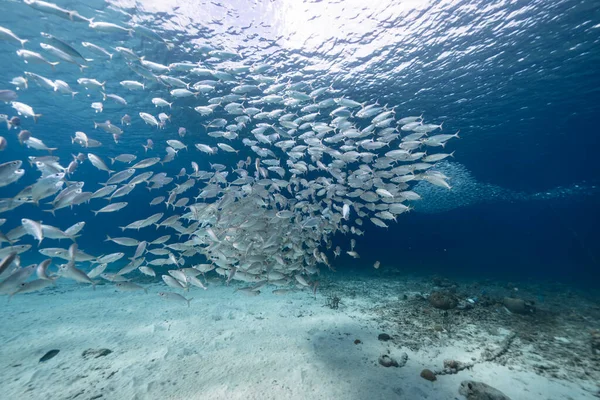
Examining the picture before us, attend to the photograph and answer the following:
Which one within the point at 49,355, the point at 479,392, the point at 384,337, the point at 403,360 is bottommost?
the point at 49,355

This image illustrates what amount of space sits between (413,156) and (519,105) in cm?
1645

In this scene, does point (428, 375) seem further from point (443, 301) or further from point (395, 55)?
point (395, 55)

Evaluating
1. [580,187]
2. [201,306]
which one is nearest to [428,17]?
[201,306]

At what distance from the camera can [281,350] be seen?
575 centimetres

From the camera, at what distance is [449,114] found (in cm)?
1898

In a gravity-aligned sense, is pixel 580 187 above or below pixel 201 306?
above

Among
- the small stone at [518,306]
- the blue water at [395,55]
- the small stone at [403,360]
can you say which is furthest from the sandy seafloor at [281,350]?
the blue water at [395,55]

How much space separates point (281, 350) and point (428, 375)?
3082 mm

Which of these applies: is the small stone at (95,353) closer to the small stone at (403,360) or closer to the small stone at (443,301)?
the small stone at (403,360)

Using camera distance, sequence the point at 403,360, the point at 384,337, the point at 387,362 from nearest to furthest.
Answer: the point at 387,362 < the point at 403,360 < the point at 384,337

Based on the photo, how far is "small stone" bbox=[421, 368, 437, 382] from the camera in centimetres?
460

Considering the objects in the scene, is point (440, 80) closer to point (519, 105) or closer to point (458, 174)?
point (519, 105)

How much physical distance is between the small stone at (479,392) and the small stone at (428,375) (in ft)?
1.42

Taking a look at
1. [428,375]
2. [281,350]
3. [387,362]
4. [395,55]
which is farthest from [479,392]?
[395,55]
